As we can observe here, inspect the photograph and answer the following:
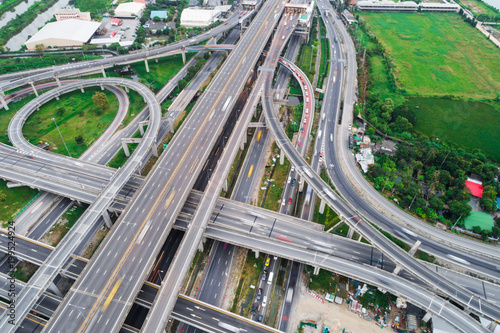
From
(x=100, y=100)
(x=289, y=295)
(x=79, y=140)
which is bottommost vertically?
(x=289, y=295)

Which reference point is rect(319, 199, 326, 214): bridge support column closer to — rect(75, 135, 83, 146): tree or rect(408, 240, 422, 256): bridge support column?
rect(408, 240, 422, 256): bridge support column

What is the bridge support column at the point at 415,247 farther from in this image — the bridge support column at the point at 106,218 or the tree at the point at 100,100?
the tree at the point at 100,100

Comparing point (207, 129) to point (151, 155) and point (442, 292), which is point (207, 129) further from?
point (442, 292)

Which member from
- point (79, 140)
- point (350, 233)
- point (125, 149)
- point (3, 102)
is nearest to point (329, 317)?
point (350, 233)

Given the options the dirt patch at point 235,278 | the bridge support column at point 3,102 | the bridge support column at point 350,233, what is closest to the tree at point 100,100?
the bridge support column at point 3,102

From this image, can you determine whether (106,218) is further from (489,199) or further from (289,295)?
(489,199)

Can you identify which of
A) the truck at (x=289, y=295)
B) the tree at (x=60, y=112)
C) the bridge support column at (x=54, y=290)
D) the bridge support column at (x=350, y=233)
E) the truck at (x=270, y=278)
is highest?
the tree at (x=60, y=112)

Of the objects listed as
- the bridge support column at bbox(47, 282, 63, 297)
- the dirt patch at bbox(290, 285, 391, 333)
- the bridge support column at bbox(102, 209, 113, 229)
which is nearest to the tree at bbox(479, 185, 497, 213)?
the dirt patch at bbox(290, 285, 391, 333)
